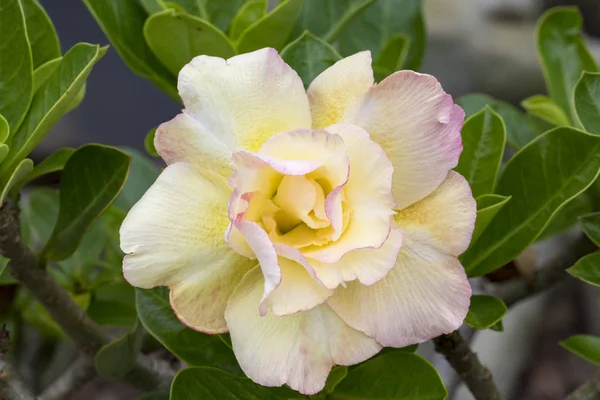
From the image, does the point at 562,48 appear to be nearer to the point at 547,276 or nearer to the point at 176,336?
the point at 547,276

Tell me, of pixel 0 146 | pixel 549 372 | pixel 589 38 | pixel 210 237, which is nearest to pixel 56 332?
pixel 0 146

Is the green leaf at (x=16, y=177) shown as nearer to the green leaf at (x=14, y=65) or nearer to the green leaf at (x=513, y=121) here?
the green leaf at (x=14, y=65)

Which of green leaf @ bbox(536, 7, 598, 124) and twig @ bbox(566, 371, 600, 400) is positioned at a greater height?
green leaf @ bbox(536, 7, 598, 124)

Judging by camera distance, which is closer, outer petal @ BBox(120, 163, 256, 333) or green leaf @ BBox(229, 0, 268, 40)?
outer petal @ BBox(120, 163, 256, 333)

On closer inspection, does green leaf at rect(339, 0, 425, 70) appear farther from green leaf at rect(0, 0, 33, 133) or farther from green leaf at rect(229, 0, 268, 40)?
green leaf at rect(0, 0, 33, 133)

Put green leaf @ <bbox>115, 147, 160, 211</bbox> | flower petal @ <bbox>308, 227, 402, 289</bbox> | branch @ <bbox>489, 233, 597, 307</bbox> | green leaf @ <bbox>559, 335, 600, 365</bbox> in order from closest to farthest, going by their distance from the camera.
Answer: flower petal @ <bbox>308, 227, 402, 289</bbox>
green leaf @ <bbox>559, 335, 600, 365</bbox>
branch @ <bbox>489, 233, 597, 307</bbox>
green leaf @ <bbox>115, 147, 160, 211</bbox>

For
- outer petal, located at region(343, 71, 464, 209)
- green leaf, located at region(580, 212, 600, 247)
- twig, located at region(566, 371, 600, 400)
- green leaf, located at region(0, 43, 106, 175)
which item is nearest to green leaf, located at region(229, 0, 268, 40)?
green leaf, located at region(0, 43, 106, 175)

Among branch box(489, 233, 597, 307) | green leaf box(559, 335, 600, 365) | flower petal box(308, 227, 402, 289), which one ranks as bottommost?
branch box(489, 233, 597, 307)
